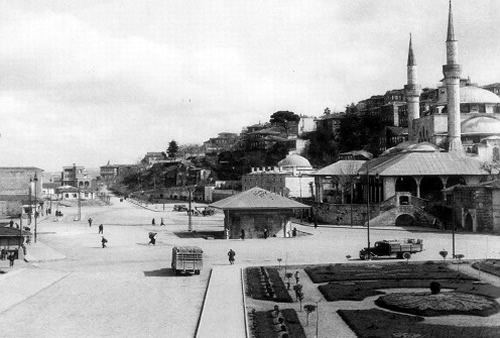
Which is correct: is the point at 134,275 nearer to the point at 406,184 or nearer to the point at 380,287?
the point at 380,287

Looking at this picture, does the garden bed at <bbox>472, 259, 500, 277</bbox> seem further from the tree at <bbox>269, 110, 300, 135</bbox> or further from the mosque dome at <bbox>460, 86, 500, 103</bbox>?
the tree at <bbox>269, 110, 300, 135</bbox>

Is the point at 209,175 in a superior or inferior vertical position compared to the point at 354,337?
superior

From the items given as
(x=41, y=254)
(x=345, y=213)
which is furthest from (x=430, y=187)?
(x=41, y=254)

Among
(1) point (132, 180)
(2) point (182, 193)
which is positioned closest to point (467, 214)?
(2) point (182, 193)

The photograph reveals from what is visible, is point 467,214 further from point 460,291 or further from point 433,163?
point 460,291

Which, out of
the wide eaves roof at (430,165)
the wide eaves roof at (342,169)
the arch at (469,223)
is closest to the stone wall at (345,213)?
the wide eaves roof at (430,165)

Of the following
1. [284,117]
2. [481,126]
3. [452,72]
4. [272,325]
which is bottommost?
[272,325]
